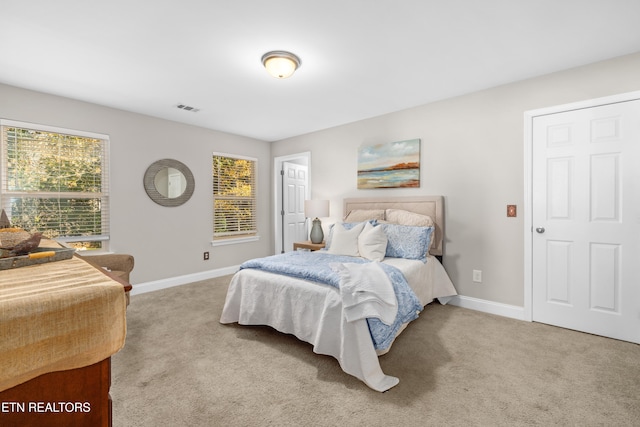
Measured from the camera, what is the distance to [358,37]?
2229mm

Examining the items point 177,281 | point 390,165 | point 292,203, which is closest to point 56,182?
point 177,281

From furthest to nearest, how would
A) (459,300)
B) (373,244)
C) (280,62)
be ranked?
(459,300) < (373,244) < (280,62)

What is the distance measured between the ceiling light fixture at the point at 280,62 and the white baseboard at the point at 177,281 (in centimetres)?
321

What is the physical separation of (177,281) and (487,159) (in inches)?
170

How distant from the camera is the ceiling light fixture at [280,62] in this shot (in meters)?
2.44

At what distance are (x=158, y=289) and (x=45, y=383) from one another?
12.1ft

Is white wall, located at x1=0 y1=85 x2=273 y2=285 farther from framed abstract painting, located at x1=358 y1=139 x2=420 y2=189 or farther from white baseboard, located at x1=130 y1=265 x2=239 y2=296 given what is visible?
framed abstract painting, located at x1=358 y1=139 x2=420 y2=189

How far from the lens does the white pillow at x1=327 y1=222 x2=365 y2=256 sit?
3295 millimetres

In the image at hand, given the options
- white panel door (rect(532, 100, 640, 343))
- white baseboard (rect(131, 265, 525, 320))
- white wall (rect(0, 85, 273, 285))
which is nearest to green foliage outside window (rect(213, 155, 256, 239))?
white wall (rect(0, 85, 273, 285))

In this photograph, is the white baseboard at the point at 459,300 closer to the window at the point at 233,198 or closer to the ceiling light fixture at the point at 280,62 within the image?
the window at the point at 233,198

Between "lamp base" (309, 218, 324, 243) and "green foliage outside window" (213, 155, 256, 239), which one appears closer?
"lamp base" (309, 218, 324, 243)

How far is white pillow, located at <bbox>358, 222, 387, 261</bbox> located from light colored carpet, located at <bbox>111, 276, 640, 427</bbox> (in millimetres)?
763

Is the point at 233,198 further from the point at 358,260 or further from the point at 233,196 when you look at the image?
the point at 358,260

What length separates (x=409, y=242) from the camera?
3.15 meters
